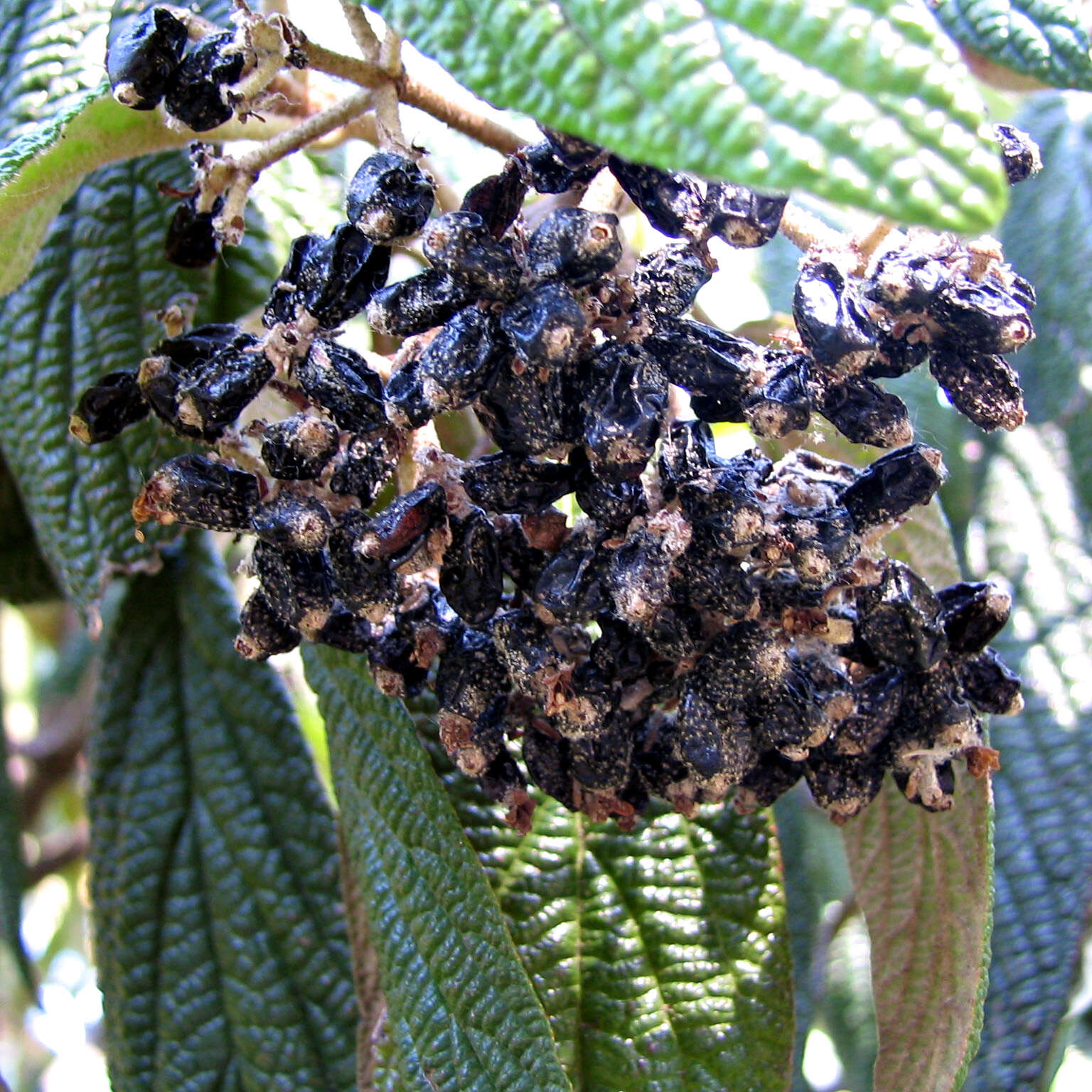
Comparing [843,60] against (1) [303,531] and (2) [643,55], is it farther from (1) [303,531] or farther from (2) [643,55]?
(1) [303,531]

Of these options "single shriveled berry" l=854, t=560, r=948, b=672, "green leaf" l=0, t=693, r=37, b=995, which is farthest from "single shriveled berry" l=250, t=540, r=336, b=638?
"green leaf" l=0, t=693, r=37, b=995

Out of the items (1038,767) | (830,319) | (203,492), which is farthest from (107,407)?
(1038,767)

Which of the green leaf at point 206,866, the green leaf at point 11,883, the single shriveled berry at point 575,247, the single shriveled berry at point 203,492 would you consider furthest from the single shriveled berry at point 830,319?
the green leaf at point 11,883

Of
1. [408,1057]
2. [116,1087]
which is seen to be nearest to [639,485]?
[408,1057]

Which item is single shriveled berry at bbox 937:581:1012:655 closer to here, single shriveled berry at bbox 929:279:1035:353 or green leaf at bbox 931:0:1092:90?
single shriveled berry at bbox 929:279:1035:353

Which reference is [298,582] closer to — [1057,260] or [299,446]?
[299,446]

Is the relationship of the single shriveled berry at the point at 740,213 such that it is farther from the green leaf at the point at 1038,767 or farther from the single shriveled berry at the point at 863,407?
the green leaf at the point at 1038,767
